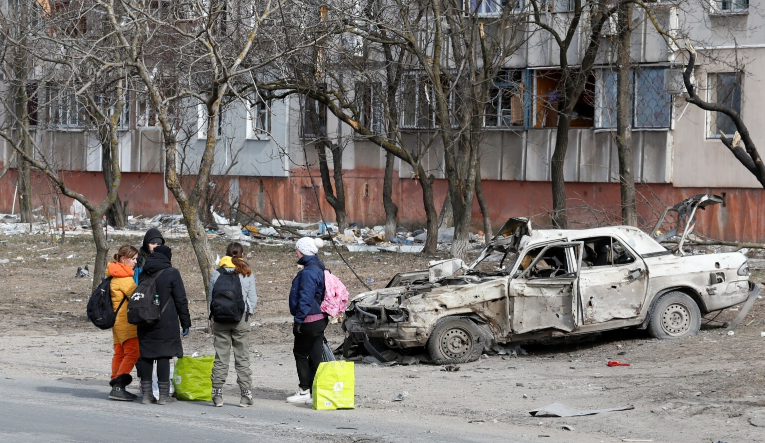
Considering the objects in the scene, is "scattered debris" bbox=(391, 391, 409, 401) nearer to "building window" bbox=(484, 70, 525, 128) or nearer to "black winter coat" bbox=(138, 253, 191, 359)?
"black winter coat" bbox=(138, 253, 191, 359)

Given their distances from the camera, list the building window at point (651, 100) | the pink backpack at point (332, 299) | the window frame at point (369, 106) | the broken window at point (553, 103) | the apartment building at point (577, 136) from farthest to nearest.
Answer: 1. the broken window at point (553, 103)
2. the building window at point (651, 100)
3. the window frame at point (369, 106)
4. the apartment building at point (577, 136)
5. the pink backpack at point (332, 299)

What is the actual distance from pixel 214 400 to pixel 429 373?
3080mm

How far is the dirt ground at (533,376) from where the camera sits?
28.8 ft

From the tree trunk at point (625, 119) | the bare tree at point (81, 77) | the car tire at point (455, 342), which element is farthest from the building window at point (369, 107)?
the car tire at point (455, 342)

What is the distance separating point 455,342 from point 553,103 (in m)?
18.0

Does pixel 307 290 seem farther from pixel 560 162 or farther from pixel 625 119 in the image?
pixel 560 162

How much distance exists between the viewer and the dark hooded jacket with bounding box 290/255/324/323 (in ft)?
31.7

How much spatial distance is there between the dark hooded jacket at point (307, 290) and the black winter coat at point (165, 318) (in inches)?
39.5

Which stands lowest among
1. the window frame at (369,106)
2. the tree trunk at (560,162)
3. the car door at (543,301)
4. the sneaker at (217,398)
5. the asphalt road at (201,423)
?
the asphalt road at (201,423)

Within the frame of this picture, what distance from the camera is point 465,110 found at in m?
22.8

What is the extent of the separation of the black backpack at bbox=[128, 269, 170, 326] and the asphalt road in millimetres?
791

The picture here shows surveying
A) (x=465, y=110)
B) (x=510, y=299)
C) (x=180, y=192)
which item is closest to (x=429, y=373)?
(x=510, y=299)

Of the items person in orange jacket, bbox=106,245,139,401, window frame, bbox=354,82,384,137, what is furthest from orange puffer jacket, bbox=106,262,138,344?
window frame, bbox=354,82,384,137

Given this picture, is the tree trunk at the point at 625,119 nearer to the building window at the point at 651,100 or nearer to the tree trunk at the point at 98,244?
the building window at the point at 651,100
